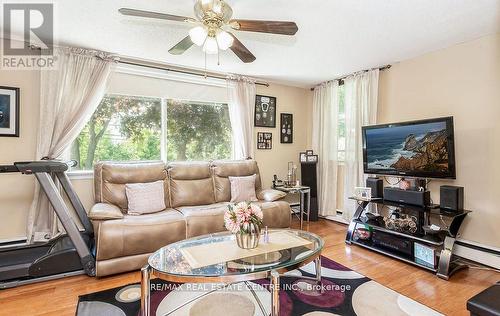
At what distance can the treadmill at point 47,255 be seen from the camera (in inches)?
88.7

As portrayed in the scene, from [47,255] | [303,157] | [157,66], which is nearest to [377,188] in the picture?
[303,157]

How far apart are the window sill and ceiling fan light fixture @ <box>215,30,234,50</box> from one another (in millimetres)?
2336

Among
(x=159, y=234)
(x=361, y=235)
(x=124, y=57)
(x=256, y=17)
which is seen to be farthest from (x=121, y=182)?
(x=361, y=235)

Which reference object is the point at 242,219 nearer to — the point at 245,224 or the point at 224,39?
the point at 245,224

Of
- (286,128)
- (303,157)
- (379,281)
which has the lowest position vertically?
(379,281)

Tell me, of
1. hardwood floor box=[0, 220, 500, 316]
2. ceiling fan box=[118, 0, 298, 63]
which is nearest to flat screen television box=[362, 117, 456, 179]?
hardwood floor box=[0, 220, 500, 316]

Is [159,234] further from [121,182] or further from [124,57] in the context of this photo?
[124,57]

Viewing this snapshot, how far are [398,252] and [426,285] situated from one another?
0.58 meters

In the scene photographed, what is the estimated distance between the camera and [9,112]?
280 cm

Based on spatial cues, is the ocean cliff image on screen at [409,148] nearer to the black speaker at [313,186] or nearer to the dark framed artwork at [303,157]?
the black speaker at [313,186]

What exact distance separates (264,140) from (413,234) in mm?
2546

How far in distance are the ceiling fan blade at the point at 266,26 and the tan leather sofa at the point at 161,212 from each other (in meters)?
1.91

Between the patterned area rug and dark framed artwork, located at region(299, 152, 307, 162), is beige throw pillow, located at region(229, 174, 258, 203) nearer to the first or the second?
dark framed artwork, located at region(299, 152, 307, 162)

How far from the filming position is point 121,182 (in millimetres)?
3104
